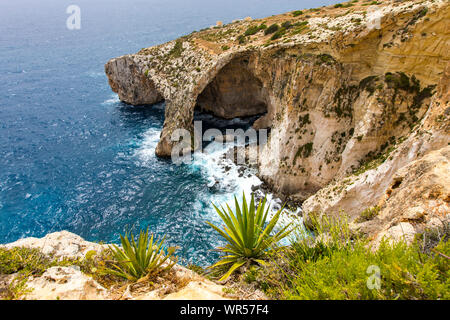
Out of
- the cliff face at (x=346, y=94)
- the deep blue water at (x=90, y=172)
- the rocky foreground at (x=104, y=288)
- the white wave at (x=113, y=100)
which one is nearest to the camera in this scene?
the rocky foreground at (x=104, y=288)

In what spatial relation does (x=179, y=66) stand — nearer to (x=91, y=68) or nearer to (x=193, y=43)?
(x=193, y=43)

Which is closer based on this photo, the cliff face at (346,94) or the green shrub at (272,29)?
the cliff face at (346,94)

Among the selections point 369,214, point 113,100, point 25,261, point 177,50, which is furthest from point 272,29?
point 25,261

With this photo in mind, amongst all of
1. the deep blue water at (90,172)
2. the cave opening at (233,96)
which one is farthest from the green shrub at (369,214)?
the cave opening at (233,96)

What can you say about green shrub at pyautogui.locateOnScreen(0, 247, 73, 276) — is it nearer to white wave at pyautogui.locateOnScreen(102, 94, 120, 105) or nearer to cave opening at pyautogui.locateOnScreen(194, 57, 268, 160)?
cave opening at pyautogui.locateOnScreen(194, 57, 268, 160)

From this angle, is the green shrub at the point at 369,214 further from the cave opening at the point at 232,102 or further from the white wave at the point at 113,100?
the white wave at the point at 113,100

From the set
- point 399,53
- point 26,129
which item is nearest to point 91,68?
point 26,129

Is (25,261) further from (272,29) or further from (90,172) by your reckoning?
(272,29)

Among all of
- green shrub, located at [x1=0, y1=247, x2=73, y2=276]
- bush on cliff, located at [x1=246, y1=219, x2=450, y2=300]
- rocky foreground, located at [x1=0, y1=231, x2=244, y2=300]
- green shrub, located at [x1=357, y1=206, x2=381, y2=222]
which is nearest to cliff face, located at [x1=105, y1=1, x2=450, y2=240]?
green shrub, located at [x1=357, y1=206, x2=381, y2=222]
